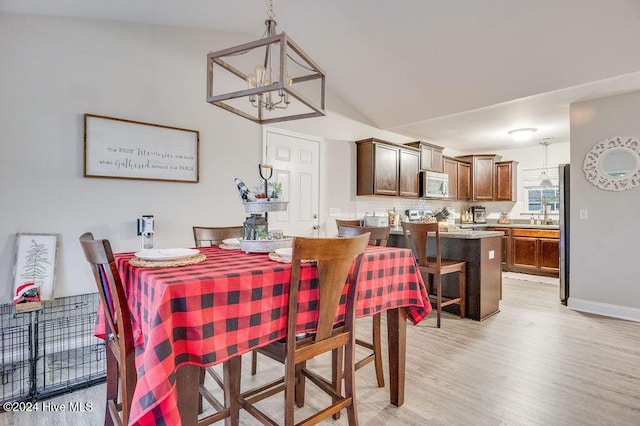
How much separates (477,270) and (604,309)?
5.22ft

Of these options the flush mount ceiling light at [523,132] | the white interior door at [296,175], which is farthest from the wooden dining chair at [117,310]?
the flush mount ceiling light at [523,132]

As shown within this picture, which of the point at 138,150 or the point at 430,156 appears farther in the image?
the point at 430,156

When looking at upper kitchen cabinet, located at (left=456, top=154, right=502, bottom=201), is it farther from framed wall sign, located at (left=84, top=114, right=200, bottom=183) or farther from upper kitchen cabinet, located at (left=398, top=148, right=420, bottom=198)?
framed wall sign, located at (left=84, top=114, right=200, bottom=183)

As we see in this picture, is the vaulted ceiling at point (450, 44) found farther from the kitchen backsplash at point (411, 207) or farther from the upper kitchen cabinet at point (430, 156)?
the kitchen backsplash at point (411, 207)

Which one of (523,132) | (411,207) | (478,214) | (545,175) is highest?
(523,132)

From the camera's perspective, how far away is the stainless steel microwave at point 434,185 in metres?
5.53

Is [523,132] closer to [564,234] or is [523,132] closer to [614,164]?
[614,164]

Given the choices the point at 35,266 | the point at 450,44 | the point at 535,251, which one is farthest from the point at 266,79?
the point at 535,251

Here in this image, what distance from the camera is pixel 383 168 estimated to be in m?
4.81

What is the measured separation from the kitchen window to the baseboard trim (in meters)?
3.14

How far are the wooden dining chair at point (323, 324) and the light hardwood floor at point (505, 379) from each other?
1.51ft

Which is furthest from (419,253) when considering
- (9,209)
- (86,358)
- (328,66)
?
(9,209)

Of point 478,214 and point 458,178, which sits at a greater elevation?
point 458,178

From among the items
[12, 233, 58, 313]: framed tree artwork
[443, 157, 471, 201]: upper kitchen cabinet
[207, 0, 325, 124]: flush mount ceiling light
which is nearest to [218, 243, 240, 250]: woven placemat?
[207, 0, 325, 124]: flush mount ceiling light
